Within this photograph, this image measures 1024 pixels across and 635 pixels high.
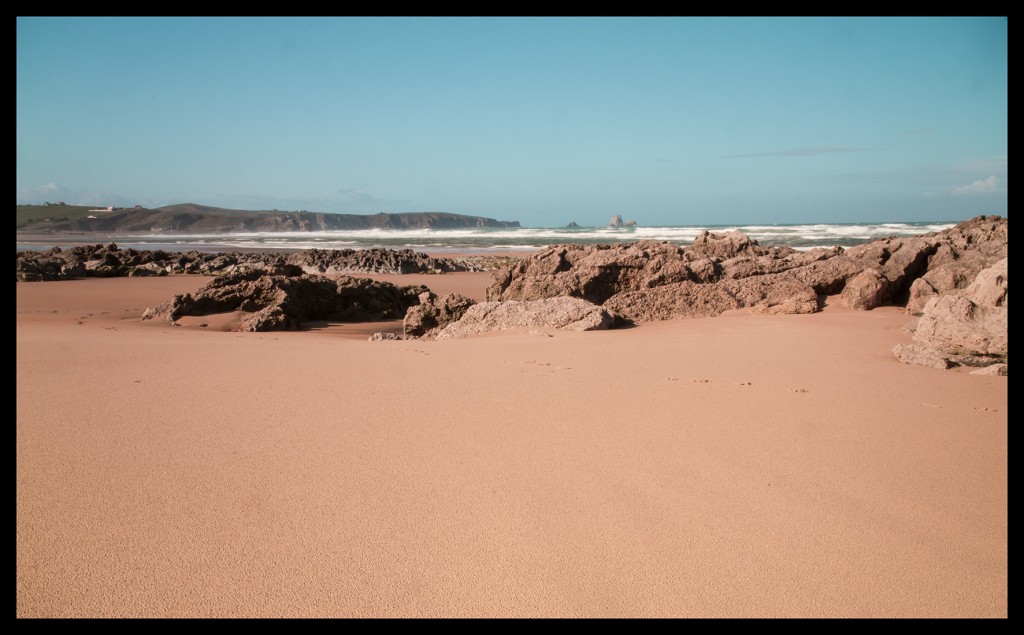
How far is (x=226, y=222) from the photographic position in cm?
7288

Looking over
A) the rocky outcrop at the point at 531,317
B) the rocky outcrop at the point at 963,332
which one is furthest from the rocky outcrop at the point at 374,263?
the rocky outcrop at the point at 963,332

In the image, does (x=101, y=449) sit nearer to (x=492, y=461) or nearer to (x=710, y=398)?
(x=492, y=461)

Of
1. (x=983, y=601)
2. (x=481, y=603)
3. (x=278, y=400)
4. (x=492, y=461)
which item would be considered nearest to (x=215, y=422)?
(x=278, y=400)

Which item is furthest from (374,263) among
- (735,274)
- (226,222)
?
(226,222)

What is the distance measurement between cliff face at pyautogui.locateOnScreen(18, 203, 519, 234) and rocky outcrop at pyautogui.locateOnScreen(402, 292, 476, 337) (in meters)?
64.0

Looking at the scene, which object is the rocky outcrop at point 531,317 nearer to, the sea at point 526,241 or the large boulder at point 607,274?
the large boulder at point 607,274

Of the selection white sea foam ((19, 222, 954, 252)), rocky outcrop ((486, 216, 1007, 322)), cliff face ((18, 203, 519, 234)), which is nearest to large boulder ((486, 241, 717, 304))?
rocky outcrop ((486, 216, 1007, 322))

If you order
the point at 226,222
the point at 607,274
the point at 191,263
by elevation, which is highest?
the point at 226,222

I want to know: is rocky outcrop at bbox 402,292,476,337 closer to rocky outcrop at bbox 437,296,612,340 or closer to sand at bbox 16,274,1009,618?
rocky outcrop at bbox 437,296,612,340

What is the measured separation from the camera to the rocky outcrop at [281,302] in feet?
27.4

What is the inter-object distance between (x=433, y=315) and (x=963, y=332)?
5.17 metres

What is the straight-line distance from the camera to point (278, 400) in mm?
3740

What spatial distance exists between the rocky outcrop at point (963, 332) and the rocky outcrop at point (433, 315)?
460 centimetres

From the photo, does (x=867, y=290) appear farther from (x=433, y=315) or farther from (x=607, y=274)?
(x=433, y=315)
